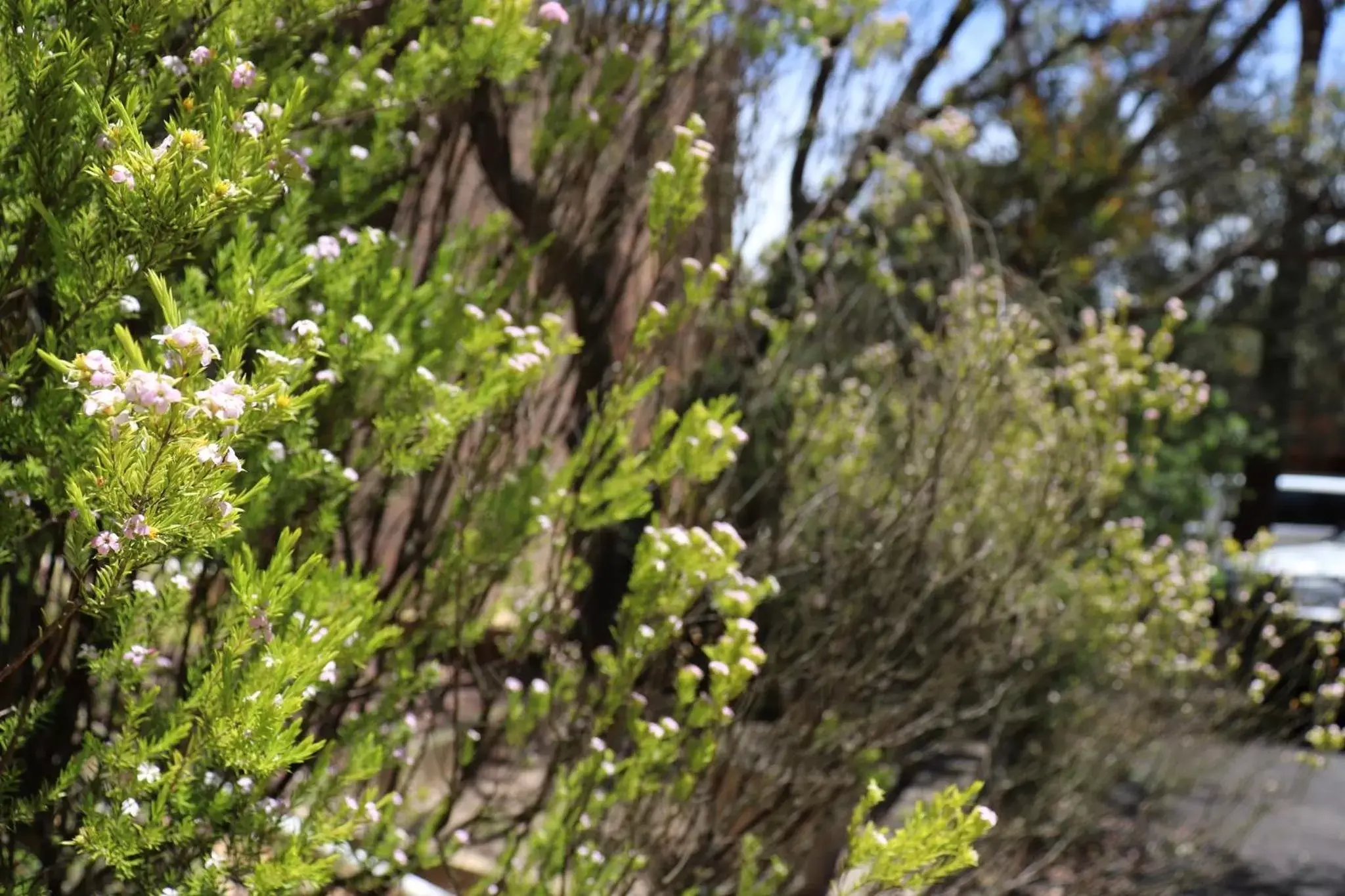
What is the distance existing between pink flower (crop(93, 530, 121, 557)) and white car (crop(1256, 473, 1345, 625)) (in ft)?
14.6

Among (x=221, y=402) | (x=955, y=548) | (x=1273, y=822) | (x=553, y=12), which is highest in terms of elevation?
(x=553, y=12)

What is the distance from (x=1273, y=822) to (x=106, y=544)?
6.90m

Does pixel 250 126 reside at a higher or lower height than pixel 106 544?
higher

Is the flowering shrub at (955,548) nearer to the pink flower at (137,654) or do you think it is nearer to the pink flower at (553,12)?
the pink flower at (553,12)

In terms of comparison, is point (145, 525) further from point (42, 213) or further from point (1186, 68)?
point (1186, 68)

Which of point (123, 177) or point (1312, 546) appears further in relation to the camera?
point (1312, 546)

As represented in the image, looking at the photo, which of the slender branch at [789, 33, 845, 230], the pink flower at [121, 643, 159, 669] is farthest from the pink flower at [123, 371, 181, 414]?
the slender branch at [789, 33, 845, 230]

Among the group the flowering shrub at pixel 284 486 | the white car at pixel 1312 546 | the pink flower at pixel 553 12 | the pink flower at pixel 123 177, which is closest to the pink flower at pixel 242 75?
the flowering shrub at pixel 284 486

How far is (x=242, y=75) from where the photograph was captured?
1.50 meters

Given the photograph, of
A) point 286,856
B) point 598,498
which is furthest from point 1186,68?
point 286,856

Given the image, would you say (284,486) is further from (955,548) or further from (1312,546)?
(1312,546)

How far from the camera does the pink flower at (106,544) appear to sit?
1208 millimetres

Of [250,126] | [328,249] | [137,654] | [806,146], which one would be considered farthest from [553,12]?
[806,146]

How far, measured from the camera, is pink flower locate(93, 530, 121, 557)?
47.6 inches
